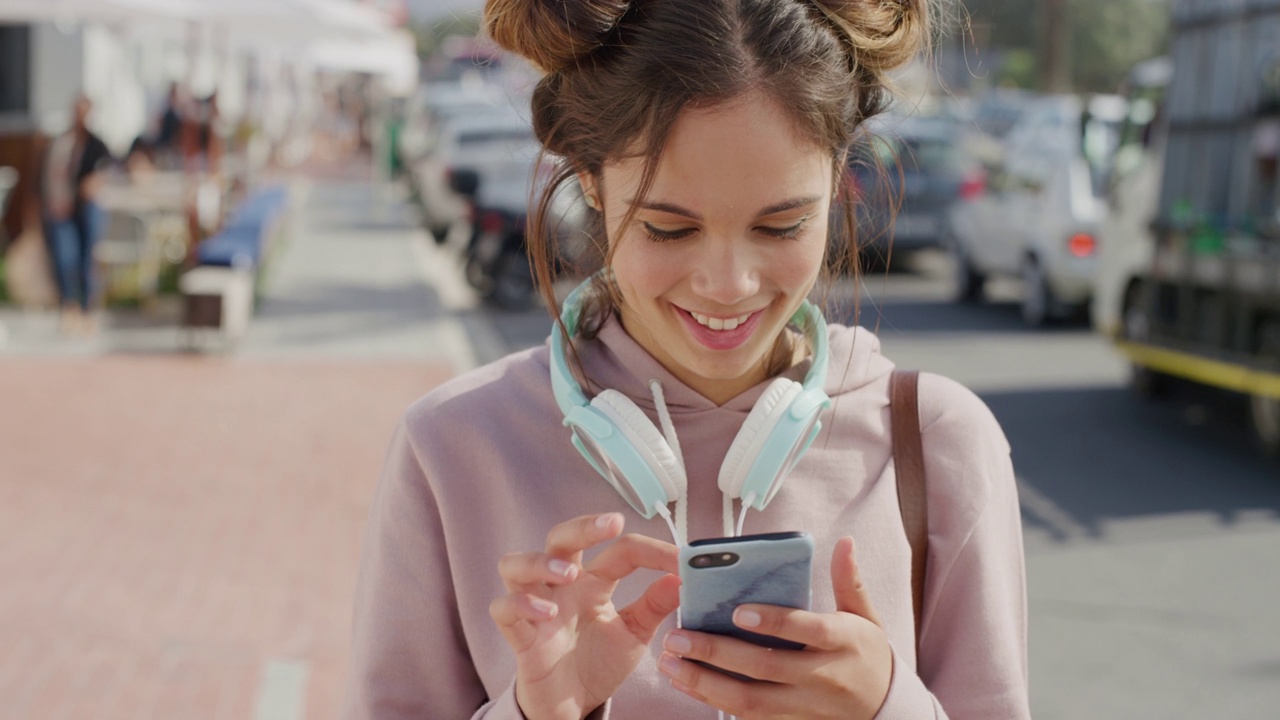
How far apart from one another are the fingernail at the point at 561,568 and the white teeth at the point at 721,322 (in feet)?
1.42

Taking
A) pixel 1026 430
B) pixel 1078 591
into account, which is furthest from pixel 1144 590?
pixel 1026 430

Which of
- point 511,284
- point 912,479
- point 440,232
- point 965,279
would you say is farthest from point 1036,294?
point 912,479

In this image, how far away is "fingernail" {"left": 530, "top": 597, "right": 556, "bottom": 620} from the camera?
5.30 ft

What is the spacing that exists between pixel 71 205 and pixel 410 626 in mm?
11789

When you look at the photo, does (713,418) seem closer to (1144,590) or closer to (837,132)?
(837,132)

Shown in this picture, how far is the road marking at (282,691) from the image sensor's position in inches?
195

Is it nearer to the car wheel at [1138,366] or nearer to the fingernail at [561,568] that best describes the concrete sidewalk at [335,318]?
the car wheel at [1138,366]

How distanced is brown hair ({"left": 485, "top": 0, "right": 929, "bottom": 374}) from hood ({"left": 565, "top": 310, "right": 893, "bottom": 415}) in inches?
6.2

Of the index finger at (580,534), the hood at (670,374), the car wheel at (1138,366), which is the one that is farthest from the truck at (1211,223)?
the index finger at (580,534)

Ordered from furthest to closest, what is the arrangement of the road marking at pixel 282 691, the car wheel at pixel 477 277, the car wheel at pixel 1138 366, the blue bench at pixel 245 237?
the car wheel at pixel 477 277 → the blue bench at pixel 245 237 → the car wheel at pixel 1138 366 → the road marking at pixel 282 691

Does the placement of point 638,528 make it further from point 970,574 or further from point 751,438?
point 970,574

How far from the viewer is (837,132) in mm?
1951

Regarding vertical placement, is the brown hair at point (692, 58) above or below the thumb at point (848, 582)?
above

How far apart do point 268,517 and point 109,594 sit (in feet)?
4.02
